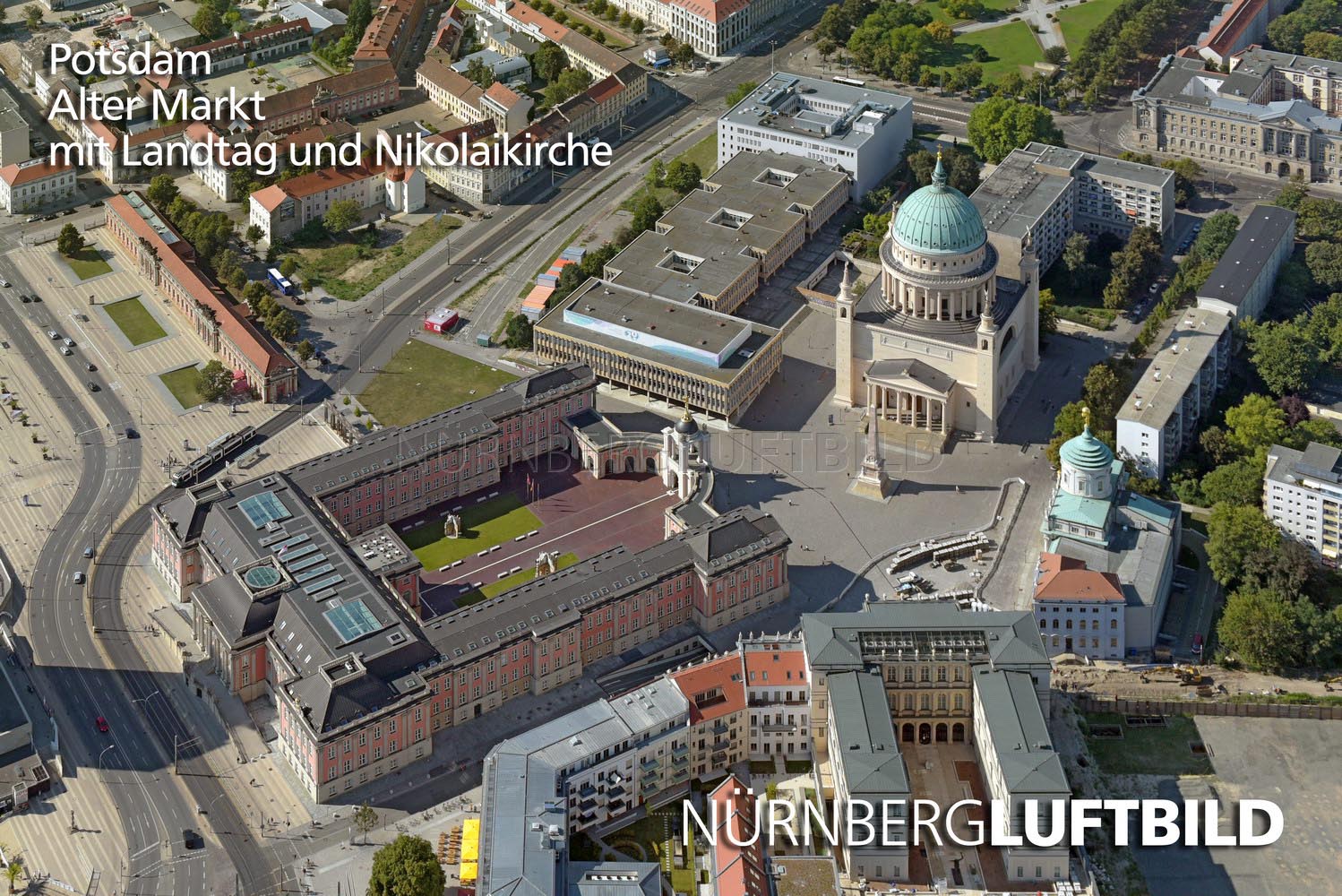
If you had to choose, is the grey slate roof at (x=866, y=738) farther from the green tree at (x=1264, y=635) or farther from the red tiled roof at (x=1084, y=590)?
the green tree at (x=1264, y=635)

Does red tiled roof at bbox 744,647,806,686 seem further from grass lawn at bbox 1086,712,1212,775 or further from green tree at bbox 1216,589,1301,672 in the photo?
green tree at bbox 1216,589,1301,672

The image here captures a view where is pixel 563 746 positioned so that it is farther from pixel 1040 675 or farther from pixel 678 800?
pixel 1040 675

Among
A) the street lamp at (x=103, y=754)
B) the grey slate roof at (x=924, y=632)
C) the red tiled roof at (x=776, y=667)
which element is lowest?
the street lamp at (x=103, y=754)

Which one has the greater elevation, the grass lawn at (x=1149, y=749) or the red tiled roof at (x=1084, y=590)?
the red tiled roof at (x=1084, y=590)

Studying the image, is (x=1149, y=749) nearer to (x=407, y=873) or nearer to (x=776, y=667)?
(x=776, y=667)

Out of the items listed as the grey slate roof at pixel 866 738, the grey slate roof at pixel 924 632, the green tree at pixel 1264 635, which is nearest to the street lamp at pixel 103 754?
the grey slate roof at pixel 924 632

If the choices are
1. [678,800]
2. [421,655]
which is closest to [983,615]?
[678,800]
